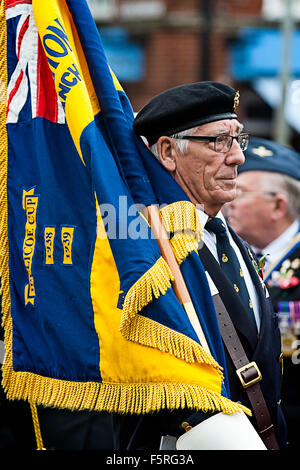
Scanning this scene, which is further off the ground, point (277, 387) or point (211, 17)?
point (211, 17)

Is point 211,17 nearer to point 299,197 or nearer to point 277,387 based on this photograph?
point 299,197

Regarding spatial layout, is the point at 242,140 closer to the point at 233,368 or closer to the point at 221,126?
the point at 221,126

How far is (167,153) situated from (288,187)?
196 centimetres

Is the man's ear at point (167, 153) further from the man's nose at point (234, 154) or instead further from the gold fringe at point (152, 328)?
the gold fringe at point (152, 328)

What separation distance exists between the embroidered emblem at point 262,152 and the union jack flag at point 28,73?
2.07 m

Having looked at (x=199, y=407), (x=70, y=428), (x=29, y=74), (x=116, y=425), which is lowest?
(x=70, y=428)

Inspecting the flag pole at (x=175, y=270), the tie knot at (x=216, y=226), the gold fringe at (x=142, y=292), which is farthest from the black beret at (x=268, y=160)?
the gold fringe at (x=142, y=292)

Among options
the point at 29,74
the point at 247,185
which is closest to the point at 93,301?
the point at 29,74

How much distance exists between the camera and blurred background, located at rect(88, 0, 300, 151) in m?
11.2

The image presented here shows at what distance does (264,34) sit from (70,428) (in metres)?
9.14

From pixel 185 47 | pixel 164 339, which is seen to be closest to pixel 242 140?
pixel 164 339

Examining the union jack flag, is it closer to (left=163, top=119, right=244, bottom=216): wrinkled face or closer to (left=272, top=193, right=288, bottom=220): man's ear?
(left=163, top=119, right=244, bottom=216): wrinkled face

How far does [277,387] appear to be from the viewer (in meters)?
2.17

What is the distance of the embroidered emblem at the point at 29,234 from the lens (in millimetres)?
1965
